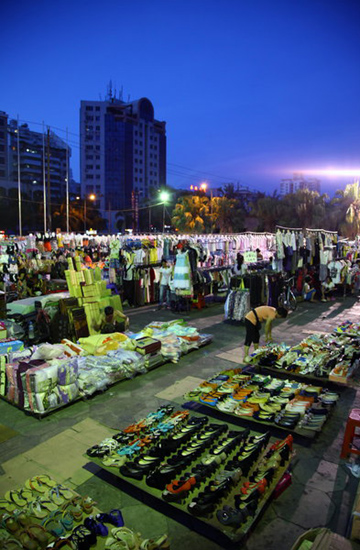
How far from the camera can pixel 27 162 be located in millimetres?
73812

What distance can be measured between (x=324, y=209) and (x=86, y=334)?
3555 centimetres

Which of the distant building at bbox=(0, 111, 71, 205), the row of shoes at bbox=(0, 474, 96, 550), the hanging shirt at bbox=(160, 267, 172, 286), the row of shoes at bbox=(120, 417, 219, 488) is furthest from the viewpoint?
the distant building at bbox=(0, 111, 71, 205)

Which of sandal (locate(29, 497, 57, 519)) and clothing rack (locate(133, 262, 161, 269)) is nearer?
sandal (locate(29, 497, 57, 519))

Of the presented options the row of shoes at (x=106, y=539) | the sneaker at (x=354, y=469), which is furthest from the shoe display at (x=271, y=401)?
the row of shoes at (x=106, y=539)

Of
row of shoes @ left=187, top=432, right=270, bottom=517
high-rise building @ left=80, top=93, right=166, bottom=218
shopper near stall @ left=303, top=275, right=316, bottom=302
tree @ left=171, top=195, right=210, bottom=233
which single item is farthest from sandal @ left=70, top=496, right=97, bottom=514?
high-rise building @ left=80, top=93, right=166, bottom=218

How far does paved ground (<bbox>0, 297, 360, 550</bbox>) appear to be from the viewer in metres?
3.24

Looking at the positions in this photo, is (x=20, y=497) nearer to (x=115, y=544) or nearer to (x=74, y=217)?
(x=115, y=544)

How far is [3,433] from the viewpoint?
485 cm

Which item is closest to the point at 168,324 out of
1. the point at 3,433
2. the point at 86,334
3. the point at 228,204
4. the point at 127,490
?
the point at 86,334

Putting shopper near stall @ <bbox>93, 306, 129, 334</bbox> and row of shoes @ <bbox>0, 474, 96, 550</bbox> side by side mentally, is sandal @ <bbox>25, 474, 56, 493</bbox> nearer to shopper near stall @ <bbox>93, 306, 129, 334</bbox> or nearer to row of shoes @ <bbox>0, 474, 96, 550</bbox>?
row of shoes @ <bbox>0, 474, 96, 550</bbox>

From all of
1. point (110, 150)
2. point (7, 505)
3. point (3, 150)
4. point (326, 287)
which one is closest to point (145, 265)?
point (326, 287)

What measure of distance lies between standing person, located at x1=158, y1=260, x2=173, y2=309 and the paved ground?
4894mm

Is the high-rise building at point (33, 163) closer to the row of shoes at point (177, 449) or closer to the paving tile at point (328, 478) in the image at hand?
the row of shoes at point (177, 449)

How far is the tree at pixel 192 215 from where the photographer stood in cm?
3897
